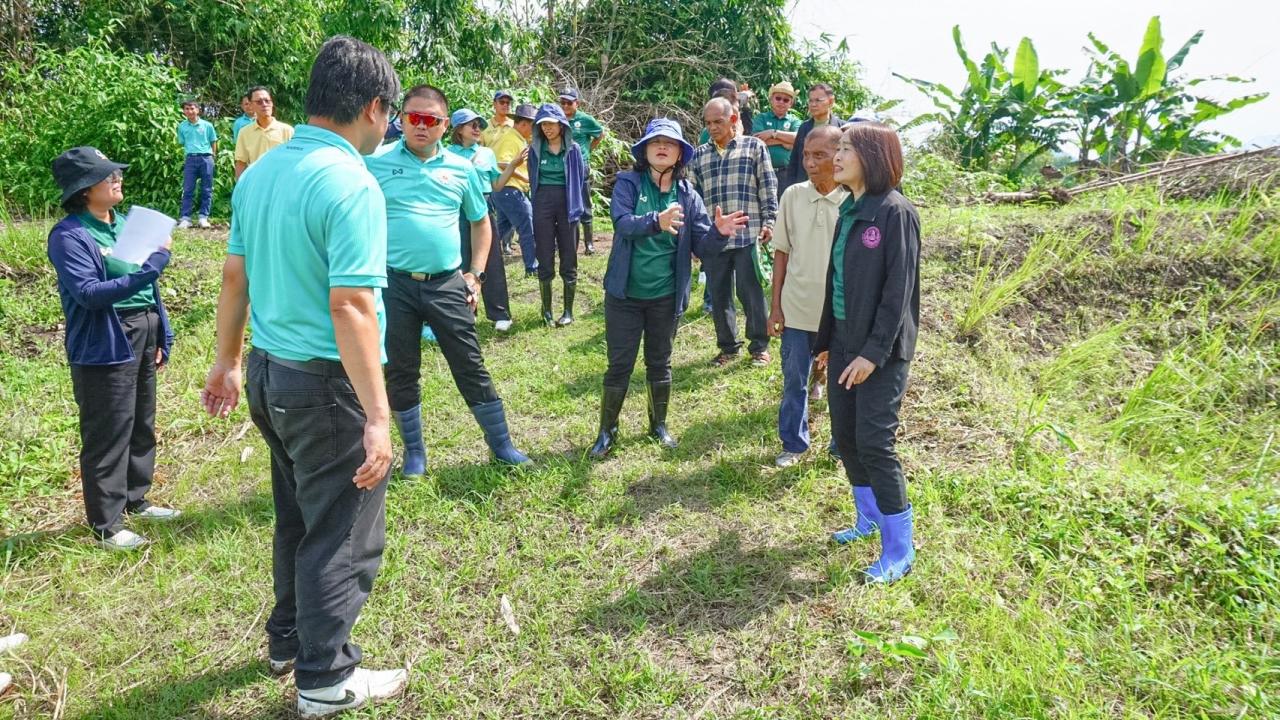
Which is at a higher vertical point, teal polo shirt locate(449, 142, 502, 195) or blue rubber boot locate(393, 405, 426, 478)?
teal polo shirt locate(449, 142, 502, 195)

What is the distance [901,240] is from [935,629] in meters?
1.55

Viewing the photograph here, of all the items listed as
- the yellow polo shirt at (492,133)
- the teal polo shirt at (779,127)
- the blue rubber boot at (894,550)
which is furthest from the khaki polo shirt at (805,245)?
the yellow polo shirt at (492,133)

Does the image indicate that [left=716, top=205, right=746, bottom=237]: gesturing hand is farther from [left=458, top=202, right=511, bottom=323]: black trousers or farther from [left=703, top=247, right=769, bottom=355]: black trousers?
[left=458, top=202, right=511, bottom=323]: black trousers

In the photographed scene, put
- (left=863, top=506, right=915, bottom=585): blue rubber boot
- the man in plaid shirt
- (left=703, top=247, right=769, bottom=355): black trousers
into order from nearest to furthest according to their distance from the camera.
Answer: (left=863, top=506, right=915, bottom=585): blue rubber boot, the man in plaid shirt, (left=703, top=247, right=769, bottom=355): black trousers

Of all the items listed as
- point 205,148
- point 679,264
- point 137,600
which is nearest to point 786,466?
point 679,264

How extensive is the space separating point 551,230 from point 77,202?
413 centimetres

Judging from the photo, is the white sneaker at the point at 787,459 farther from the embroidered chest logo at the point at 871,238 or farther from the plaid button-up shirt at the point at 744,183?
the plaid button-up shirt at the point at 744,183

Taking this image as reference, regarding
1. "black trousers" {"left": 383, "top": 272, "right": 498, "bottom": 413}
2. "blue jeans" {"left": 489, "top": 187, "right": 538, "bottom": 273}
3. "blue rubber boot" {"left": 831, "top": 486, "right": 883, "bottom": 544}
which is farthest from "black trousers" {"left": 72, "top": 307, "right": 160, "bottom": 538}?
"blue jeans" {"left": 489, "top": 187, "right": 538, "bottom": 273}

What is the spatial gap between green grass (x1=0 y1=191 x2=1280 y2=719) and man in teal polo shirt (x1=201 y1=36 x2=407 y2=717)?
0.57 m

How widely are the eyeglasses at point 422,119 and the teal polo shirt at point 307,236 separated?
171 centimetres

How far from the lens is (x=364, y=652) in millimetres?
2996

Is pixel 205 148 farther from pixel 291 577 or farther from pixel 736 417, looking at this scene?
pixel 291 577

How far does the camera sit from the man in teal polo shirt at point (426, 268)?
4000 millimetres

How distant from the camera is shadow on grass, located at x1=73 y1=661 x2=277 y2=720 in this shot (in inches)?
107
